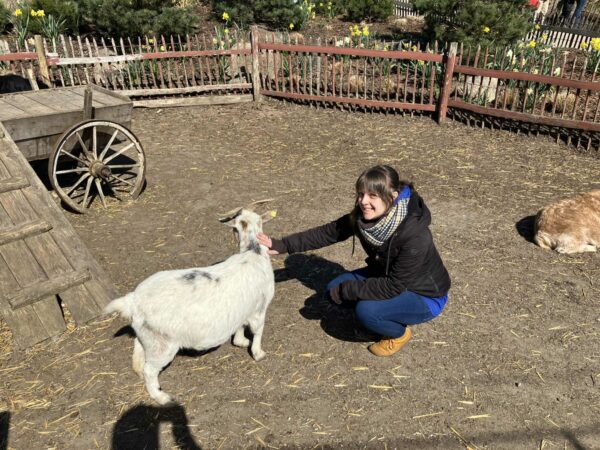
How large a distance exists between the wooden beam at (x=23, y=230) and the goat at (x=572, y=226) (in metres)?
5.40

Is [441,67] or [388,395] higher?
[441,67]

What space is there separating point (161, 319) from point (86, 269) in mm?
1684

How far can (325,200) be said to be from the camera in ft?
22.4

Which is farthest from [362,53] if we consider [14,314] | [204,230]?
[14,314]

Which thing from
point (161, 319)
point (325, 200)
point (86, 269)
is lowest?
point (325, 200)

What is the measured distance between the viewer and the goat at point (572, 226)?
17.7 feet

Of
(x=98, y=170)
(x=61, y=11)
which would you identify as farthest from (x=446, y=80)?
(x=61, y=11)

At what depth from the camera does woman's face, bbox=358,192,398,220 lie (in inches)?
133

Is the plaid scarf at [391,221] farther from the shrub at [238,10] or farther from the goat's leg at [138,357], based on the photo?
the shrub at [238,10]

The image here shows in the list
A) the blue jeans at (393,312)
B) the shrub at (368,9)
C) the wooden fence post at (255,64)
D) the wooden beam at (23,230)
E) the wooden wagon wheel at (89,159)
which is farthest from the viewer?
the shrub at (368,9)

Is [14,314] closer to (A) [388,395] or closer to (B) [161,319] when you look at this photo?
(B) [161,319]

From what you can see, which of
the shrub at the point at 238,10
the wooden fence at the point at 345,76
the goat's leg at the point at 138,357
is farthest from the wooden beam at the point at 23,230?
the shrub at the point at 238,10

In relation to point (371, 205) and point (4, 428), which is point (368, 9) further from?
point (4, 428)

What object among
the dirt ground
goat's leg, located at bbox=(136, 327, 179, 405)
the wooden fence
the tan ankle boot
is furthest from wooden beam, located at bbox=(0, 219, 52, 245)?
the wooden fence
